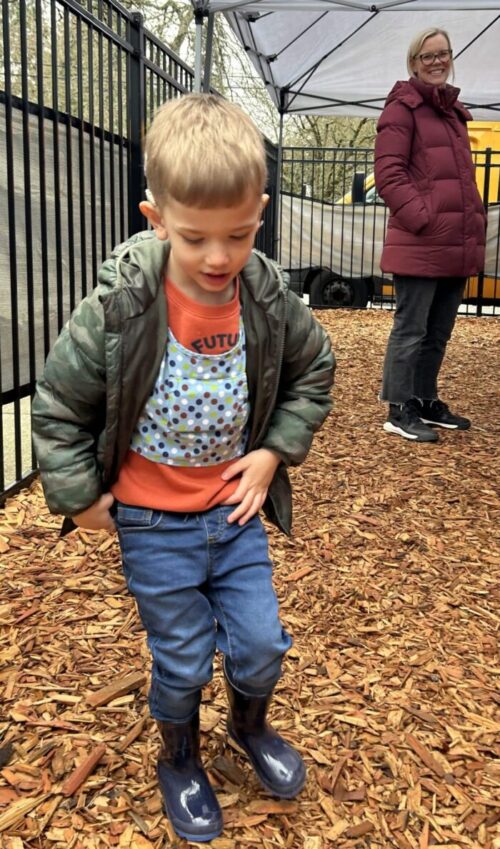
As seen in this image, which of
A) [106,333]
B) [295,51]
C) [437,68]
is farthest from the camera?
[295,51]

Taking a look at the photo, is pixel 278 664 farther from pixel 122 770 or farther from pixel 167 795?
pixel 122 770

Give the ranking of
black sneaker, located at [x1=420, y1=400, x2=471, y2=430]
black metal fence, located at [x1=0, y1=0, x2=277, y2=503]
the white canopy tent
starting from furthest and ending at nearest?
the white canopy tent
black sneaker, located at [x1=420, y1=400, x2=471, y2=430]
black metal fence, located at [x1=0, y1=0, x2=277, y2=503]

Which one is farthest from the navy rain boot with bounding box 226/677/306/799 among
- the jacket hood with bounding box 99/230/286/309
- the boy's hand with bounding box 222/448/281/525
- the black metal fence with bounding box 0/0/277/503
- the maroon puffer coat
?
the maroon puffer coat

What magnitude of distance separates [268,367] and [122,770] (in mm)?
1082

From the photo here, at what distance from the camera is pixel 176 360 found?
5.38 ft

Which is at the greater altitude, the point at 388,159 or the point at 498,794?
the point at 388,159

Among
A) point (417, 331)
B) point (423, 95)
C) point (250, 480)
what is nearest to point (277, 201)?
point (423, 95)

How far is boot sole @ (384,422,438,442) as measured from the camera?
4906mm

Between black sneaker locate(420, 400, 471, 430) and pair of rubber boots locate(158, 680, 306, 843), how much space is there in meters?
3.54

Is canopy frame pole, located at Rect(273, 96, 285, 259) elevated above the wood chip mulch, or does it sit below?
above

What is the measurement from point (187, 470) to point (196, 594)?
0.26 metres

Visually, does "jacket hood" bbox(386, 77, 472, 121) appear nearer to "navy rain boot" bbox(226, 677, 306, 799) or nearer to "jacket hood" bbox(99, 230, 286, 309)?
"jacket hood" bbox(99, 230, 286, 309)

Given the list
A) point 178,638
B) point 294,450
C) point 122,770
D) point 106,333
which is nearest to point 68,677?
point 122,770

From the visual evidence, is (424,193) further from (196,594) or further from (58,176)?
(196,594)
